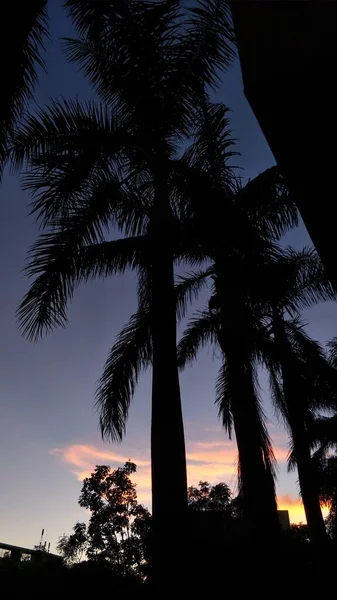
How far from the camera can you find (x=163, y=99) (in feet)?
23.8

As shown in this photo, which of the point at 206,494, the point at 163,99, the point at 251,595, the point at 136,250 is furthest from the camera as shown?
the point at 206,494

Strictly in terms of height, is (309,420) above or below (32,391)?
below

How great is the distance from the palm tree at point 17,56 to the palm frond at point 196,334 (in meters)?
8.59

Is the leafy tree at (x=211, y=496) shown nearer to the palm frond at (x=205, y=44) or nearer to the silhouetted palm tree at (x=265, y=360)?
the silhouetted palm tree at (x=265, y=360)

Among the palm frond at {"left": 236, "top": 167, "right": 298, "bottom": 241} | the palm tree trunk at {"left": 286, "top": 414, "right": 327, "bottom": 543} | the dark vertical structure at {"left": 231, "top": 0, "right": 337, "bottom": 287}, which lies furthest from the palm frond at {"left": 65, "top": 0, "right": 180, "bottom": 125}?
the palm tree trunk at {"left": 286, "top": 414, "right": 327, "bottom": 543}

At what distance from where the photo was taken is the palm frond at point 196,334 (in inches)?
475

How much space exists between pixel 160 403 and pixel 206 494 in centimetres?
2628

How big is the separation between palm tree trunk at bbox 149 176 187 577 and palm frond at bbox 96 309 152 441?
180 centimetres

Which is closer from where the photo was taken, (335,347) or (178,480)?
(178,480)

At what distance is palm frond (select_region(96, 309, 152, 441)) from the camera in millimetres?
7824

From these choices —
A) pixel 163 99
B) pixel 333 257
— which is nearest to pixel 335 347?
pixel 163 99

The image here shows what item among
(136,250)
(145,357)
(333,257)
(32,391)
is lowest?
(333,257)

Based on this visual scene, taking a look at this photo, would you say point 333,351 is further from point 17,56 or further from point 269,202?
point 17,56

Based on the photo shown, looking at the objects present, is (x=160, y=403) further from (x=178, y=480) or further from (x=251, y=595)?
(x=251, y=595)
